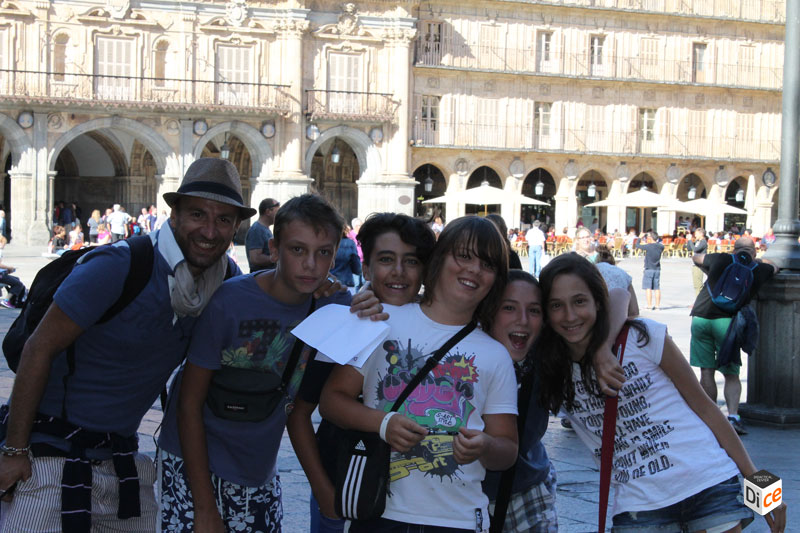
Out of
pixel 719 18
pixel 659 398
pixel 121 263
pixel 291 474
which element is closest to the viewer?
pixel 121 263

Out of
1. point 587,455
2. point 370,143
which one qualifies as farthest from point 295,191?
point 587,455

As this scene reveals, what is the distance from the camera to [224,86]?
31734 mm

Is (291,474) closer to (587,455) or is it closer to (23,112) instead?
(587,455)

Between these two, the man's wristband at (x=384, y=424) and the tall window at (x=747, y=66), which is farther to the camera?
the tall window at (x=747, y=66)

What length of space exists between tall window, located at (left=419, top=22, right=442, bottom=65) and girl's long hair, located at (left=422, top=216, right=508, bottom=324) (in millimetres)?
32882

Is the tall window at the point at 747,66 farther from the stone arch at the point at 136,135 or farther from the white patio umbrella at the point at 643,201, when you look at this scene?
the stone arch at the point at 136,135

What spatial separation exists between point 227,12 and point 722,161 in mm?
20880

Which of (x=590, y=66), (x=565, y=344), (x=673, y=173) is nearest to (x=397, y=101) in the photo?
(x=590, y=66)

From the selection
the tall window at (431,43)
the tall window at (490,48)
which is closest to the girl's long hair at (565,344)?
the tall window at (431,43)

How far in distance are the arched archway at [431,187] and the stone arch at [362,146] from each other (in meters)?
3.25

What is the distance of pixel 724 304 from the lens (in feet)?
22.7

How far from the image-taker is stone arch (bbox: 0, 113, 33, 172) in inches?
1150

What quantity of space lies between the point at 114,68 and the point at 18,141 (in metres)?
3.90

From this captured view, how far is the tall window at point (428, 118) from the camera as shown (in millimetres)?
34906
